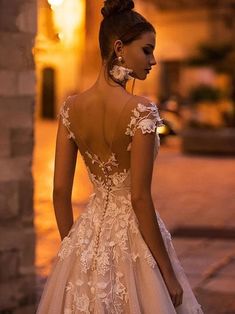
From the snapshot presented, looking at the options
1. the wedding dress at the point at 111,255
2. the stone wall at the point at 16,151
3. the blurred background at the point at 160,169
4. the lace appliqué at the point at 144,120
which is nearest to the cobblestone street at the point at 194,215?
the blurred background at the point at 160,169

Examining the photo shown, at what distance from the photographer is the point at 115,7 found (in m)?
2.85

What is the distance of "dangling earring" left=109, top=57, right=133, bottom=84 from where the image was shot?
2.87 meters

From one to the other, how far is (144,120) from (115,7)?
0.42m

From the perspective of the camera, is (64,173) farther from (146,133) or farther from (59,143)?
(146,133)

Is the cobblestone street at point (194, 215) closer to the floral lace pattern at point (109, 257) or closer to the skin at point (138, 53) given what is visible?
the floral lace pattern at point (109, 257)

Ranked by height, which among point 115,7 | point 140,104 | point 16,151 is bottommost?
point 16,151

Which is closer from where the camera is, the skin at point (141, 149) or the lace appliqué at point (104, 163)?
the skin at point (141, 149)

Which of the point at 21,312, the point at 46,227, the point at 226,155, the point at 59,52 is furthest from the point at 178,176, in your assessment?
the point at 59,52

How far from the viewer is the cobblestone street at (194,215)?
6.38 m

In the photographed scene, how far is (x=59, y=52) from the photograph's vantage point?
37844 mm

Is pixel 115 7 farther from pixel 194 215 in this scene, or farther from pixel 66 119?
pixel 194 215

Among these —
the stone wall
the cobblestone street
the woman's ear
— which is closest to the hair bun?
the woman's ear

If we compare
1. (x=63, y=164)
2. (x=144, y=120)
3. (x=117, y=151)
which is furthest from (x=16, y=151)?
(x=144, y=120)

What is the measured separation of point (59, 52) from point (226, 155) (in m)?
20.9
